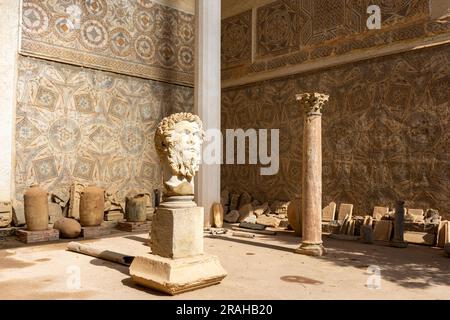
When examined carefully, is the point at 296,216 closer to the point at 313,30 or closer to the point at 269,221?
the point at 269,221

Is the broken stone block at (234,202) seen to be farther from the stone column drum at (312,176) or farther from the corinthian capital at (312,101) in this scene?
the corinthian capital at (312,101)

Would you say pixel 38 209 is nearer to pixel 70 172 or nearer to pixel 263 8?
pixel 70 172

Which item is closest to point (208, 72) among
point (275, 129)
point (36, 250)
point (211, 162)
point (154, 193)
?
point (211, 162)

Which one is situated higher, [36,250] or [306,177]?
[306,177]

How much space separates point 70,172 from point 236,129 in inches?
200

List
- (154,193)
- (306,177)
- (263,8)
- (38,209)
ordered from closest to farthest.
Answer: (306,177) → (38,209) → (154,193) → (263,8)

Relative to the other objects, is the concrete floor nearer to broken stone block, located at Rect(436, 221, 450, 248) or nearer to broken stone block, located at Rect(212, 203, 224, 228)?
broken stone block, located at Rect(436, 221, 450, 248)

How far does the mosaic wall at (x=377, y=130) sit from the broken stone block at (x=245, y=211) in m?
0.72

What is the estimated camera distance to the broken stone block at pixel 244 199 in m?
12.3

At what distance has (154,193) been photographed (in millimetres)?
11617

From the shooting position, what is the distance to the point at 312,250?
22.6 feet

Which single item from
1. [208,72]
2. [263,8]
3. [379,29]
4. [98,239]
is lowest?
[98,239]

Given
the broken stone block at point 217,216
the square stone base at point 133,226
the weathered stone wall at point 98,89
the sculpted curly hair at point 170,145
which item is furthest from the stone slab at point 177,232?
the weathered stone wall at point 98,89

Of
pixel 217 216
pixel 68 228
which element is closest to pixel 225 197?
pixel 217 216
